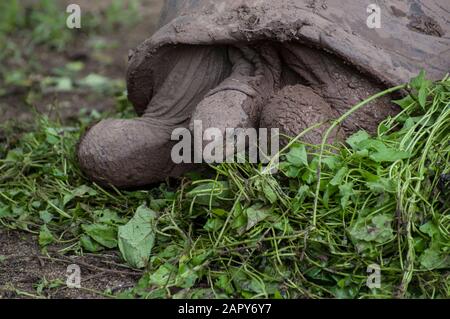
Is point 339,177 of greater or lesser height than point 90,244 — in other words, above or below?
above

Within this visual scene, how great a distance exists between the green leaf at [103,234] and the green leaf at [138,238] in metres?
0.09

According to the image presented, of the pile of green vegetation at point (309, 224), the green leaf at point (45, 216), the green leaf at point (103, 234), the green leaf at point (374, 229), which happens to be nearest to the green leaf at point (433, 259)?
the pile of green vegetation at point (309, 224)

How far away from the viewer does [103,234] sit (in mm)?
2805

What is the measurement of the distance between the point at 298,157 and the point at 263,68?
499 mm

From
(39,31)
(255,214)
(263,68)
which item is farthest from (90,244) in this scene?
(39,31)

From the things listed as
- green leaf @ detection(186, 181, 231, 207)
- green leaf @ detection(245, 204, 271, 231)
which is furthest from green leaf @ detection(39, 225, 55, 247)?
green leaf @ detection(245, 204, 271, 231)

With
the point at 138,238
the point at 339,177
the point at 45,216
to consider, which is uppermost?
the point at 339,177

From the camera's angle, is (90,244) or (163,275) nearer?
(163,275)

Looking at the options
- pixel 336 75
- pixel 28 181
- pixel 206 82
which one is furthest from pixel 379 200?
pixel 28 181

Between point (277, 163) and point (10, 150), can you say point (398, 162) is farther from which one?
point (10, 150)

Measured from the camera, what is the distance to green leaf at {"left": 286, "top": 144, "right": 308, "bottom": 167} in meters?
2.58

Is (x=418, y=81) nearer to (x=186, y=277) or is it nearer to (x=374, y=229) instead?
(x=374, y=229)

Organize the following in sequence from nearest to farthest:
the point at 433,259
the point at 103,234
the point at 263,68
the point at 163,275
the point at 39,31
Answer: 1. the point at 433,259
2. the point at 163,275
3. the point at 103,234
4. the point at 263,68
5. the point at 39,31

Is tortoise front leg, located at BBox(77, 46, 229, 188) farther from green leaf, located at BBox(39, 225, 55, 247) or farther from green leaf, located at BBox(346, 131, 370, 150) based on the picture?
green leaf, located at BBox(346, 131, 370, 150)
